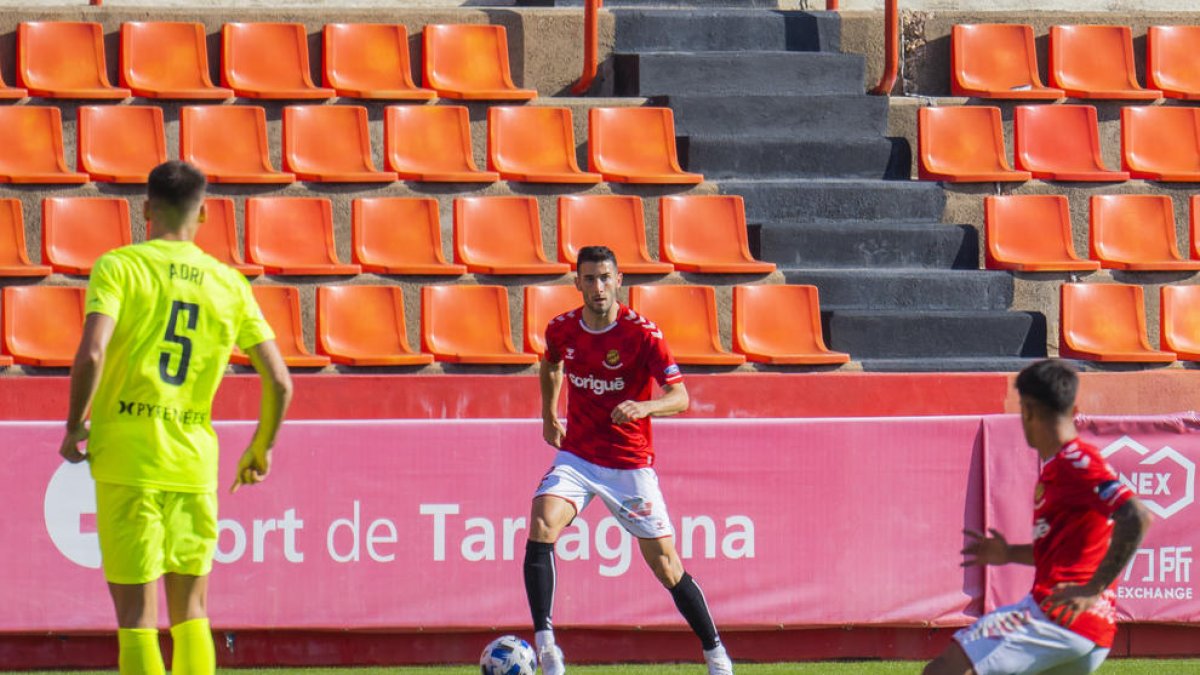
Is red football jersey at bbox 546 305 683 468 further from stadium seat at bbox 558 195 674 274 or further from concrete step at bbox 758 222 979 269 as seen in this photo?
concrete step at bbox 758 222 979 269

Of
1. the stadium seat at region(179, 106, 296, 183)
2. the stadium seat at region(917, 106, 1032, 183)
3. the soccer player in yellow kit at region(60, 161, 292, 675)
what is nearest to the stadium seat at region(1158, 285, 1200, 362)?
the stadium seat at region(917, 106, 1032, 183)

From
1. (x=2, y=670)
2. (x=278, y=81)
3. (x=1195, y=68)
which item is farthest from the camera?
(x=1195, y=68)

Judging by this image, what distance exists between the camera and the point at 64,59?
13.1 meters

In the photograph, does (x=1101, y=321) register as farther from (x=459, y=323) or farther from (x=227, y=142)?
Answer: (x=227, y=142)

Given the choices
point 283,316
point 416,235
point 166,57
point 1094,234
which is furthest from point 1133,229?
point 166,57

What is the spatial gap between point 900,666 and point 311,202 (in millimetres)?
5295

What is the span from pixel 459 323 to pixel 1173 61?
6827 mm

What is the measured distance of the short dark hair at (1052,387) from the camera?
5215mm

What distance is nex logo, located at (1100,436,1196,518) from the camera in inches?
360

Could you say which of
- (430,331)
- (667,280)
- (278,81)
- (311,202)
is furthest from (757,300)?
(278,81)

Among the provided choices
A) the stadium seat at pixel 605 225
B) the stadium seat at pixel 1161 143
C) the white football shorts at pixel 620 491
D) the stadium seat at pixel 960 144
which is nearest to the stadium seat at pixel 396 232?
the stadium seat at pixel 605 225

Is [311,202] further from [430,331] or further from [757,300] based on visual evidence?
[757,300]

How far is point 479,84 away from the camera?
13625 millimetres

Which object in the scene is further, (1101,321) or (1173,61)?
(1173,61)
